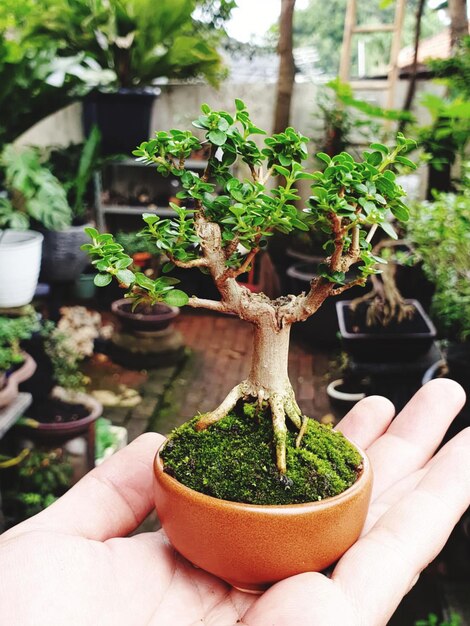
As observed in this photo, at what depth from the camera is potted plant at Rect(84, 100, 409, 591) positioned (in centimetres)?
94

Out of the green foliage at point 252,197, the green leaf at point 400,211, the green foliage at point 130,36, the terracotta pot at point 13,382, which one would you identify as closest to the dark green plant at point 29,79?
the green foliage at point 130,36

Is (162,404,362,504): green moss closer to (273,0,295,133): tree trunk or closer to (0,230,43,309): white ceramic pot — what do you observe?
→ (0,230,43,309): white ceramic pot

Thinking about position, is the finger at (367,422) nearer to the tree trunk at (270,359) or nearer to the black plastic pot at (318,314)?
the tree trunk at (270,359)

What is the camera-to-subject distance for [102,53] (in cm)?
457

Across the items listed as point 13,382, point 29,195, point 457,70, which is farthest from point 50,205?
point 457,70

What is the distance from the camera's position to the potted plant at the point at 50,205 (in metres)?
3.23

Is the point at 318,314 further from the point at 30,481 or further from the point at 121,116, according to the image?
the point at 30,481

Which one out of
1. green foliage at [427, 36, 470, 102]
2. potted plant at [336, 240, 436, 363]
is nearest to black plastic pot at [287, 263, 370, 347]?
potted plant at [336, 240, 436, 363]

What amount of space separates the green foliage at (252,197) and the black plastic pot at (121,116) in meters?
3.88

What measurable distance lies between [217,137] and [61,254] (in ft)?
10.2

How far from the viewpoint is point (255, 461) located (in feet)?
3.38

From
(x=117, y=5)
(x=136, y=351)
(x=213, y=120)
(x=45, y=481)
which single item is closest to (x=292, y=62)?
(x=117, y=5)

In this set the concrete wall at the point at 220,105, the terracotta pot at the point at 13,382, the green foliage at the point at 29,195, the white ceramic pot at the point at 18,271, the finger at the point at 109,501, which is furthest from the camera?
the concrete wall at the point at 220,105

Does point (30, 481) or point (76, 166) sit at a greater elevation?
point (76, 166)
